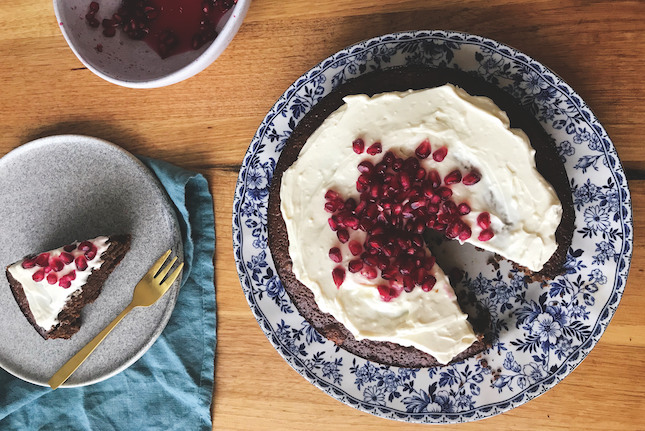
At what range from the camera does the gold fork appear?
2.62 meters

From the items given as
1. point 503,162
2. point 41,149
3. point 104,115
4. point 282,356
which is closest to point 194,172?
point 104,115

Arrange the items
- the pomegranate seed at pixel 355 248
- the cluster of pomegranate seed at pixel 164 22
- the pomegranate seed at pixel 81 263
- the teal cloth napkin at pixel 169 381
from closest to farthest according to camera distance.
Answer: the pomegranate seed at pixel 355 248 → the cluster of pomegranate seed at pixel 164 22 → the pomegranate seed at pixel 81 263 → the teal cloth napkin at pixel 169 381

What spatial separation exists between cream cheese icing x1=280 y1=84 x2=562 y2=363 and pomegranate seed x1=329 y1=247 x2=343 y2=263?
3 cm

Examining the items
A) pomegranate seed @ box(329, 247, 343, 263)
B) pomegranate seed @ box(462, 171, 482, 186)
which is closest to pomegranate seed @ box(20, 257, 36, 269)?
pomegranate seed @ box(329, 247, 343, 263)

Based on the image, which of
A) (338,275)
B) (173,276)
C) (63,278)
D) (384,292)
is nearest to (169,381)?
(173,276)

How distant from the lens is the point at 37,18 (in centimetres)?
280

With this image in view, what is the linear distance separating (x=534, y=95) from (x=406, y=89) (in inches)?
22.1

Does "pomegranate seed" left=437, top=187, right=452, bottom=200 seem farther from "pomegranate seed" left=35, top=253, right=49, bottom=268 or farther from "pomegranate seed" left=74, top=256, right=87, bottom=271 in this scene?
"pomegranate seed" left=35, top=253, right=49, bottom=268

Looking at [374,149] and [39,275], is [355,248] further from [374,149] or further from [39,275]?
[39,275]

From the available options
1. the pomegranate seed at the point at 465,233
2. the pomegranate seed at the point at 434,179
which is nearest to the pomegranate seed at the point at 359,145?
the pomegranate seed at the point at 434,179

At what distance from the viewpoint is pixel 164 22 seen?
2449 millimetres

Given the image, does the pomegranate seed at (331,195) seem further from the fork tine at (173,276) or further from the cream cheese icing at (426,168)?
the fork tine at (173,276)

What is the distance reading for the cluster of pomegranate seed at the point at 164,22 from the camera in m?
2.40

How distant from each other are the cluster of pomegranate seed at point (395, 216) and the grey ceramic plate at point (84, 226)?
965 mm
